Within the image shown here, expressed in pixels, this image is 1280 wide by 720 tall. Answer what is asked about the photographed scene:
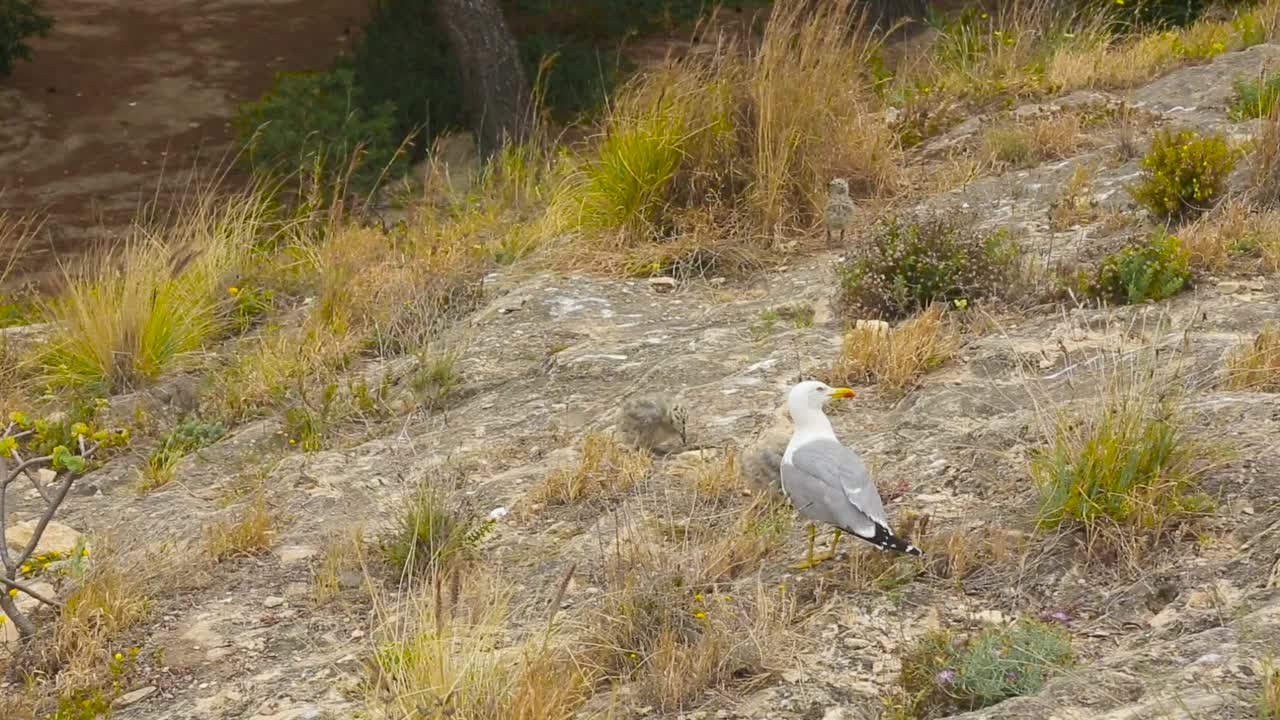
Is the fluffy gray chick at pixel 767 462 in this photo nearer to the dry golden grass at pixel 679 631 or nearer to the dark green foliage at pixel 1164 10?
the dry golden grass at pixel 679 631

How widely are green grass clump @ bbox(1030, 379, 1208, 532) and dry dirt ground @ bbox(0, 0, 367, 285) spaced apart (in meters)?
9.01

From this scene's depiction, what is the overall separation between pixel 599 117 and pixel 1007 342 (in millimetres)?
6702

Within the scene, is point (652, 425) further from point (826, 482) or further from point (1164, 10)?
point (1164, 10)

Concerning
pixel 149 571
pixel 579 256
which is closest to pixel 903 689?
pixel 149 571

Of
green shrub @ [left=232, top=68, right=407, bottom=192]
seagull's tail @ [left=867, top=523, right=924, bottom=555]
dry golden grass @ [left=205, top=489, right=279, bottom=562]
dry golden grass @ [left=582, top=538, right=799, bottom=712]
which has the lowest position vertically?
green shrub @ [left=232, top=68, right=407, bottom=192]

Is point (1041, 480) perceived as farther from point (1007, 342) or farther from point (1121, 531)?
point (1007, 342)

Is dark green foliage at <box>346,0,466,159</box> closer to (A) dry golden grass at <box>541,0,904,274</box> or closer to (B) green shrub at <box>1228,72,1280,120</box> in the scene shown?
(A) dry golden grass at <box>541,0,904,274</box>

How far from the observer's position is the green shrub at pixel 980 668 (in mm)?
3510

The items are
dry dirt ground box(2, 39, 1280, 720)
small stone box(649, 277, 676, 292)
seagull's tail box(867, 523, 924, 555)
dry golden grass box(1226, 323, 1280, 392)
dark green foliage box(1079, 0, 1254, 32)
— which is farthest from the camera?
dark green foliage box(1079, 0, 1254, 32)

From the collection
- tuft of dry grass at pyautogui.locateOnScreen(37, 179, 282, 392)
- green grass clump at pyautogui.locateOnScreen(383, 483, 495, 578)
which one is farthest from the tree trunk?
green grass clump at pyautogui.locateOnScreen(383, 483, 495, 578)

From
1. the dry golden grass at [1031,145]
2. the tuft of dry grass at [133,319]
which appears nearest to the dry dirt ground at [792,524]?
the dry golden grass at [1031,145]

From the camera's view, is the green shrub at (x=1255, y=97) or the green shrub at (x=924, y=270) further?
the green shrub at (x=1255, y=97)

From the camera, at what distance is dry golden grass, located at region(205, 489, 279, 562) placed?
16.4 feet

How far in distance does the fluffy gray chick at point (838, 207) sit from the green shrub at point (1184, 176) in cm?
132
